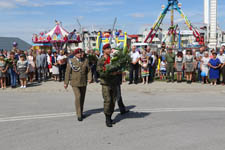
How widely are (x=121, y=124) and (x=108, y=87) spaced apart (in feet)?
2.91

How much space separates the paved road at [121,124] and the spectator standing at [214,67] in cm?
234

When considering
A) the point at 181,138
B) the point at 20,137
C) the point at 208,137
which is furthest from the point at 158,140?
the point at 20,137

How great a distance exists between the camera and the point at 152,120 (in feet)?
21.3

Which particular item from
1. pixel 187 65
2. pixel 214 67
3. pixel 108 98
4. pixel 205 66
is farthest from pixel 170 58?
pixel 108 98

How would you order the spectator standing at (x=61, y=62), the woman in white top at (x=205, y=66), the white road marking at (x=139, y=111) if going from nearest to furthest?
the white road marking at (x=139, y=111) → the woman in white top at (x=205, y=66) → the spectator standing at (x=61, y=62)

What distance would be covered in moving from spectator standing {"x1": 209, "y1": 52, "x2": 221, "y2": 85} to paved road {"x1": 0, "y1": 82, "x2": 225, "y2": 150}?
2341 millimetres

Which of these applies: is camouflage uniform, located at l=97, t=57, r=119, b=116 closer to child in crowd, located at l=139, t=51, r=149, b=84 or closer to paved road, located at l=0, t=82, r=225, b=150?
paved road, located at l=0, t=82, r=225, b=150

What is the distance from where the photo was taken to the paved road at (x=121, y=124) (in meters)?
4.81

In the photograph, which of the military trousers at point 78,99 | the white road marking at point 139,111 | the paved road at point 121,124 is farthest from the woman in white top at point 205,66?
the military trousers at point 78,99

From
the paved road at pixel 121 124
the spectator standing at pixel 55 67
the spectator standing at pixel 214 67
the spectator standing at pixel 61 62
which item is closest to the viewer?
the paved road at pixel 121 124

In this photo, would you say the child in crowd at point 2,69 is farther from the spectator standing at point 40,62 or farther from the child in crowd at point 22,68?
the spectator standing at point 40,62

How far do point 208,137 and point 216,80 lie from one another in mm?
8130

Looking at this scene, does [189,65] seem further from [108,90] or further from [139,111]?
[108,90]

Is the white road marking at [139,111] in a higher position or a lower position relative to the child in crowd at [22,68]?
lower
